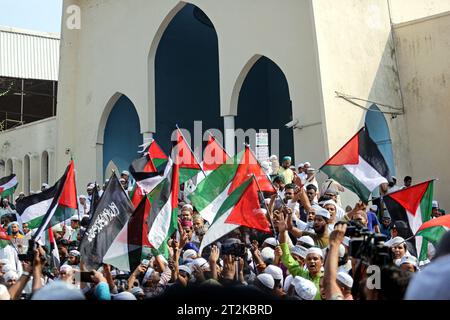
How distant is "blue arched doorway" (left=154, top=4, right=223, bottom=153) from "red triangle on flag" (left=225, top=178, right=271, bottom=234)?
10360 mm

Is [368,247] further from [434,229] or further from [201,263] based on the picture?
[201,263]

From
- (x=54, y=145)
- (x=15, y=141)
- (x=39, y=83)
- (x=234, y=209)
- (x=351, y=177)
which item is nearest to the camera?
(x=234, y=209)

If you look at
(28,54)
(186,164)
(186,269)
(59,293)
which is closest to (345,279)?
(186,269)

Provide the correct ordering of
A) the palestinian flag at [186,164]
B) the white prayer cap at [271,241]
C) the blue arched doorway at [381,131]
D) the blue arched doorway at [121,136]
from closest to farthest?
the white prayer cap at [271,241], the palestinian flag at [186,164], the blue arched doorway at [381,131], the blue arched doorway at [121,136]

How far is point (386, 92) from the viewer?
1473 centimetres

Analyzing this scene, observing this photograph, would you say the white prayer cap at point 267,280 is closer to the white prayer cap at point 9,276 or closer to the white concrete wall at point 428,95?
the white prayer cap at point 9,276

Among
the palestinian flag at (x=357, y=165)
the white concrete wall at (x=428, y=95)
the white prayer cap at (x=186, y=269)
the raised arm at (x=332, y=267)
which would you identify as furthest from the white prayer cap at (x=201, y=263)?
the white concrete wall at (x=428, y=95)

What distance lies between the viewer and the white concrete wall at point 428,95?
47.5 ft

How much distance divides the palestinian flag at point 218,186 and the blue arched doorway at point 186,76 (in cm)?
912

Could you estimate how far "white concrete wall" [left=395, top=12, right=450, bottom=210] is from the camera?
14.5 meters
